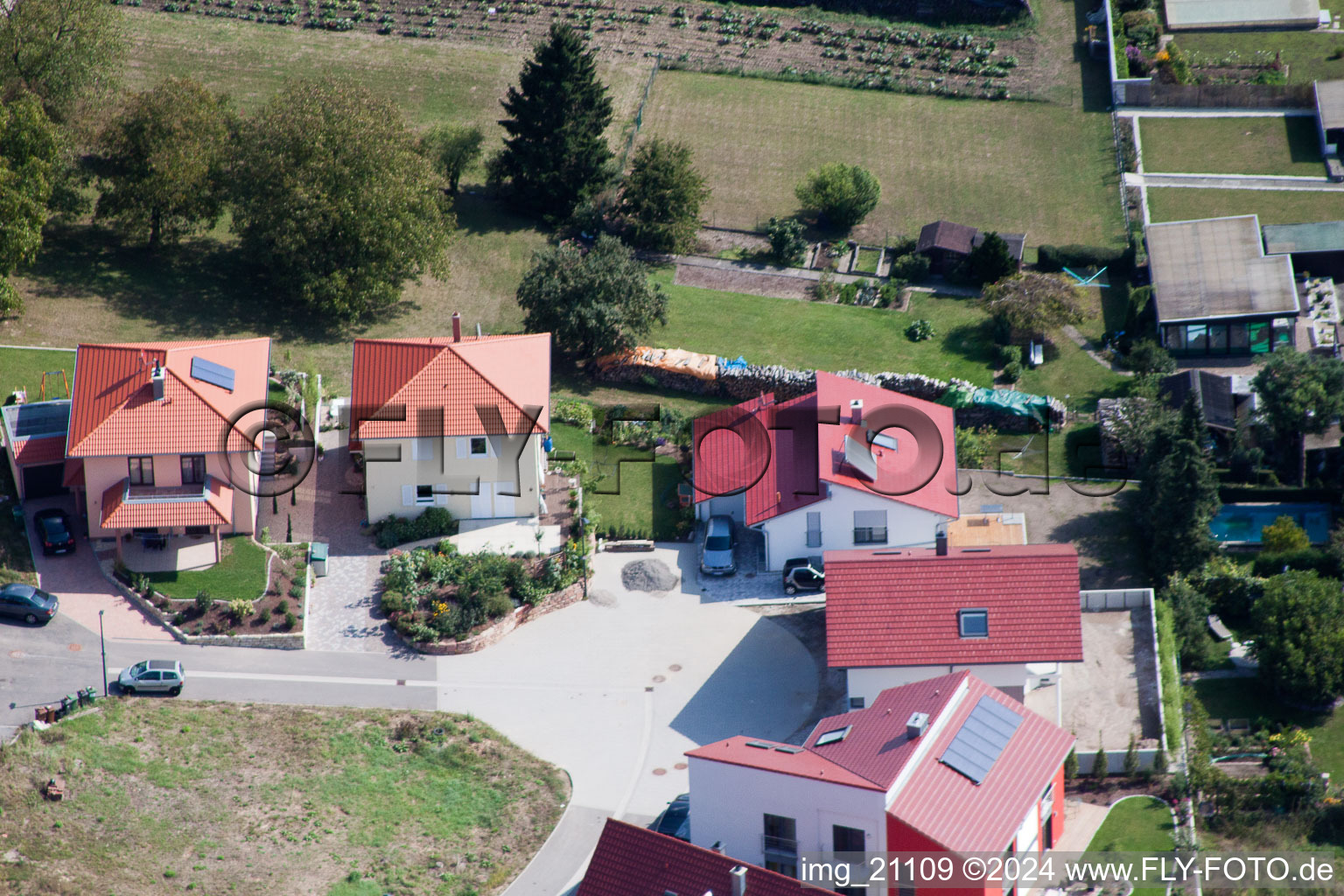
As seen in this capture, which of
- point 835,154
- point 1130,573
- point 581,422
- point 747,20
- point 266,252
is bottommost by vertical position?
point 1130,573

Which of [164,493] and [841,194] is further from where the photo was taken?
[841,194]

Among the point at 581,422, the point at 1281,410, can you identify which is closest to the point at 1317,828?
the point at 1281,410

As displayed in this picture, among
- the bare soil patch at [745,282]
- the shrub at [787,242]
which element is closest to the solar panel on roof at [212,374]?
the bare soil patch at [745,282]

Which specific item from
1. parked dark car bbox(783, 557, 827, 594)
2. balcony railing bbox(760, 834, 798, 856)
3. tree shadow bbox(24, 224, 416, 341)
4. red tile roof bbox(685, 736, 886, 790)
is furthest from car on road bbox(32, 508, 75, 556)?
balcony railing bbox(760, 834, 798, 856)

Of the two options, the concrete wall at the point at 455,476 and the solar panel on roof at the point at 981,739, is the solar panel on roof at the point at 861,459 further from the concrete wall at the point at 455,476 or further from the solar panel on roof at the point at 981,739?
the solar panel on roof at the point at 981,739

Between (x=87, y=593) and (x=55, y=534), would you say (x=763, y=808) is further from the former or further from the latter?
(x=55, y=534)

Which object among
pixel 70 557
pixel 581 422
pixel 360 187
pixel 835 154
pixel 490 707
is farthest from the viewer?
pixel 835 154

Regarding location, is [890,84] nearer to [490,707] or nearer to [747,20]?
[747,20]

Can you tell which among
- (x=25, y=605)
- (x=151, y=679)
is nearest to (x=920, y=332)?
(x=151, y=679)
